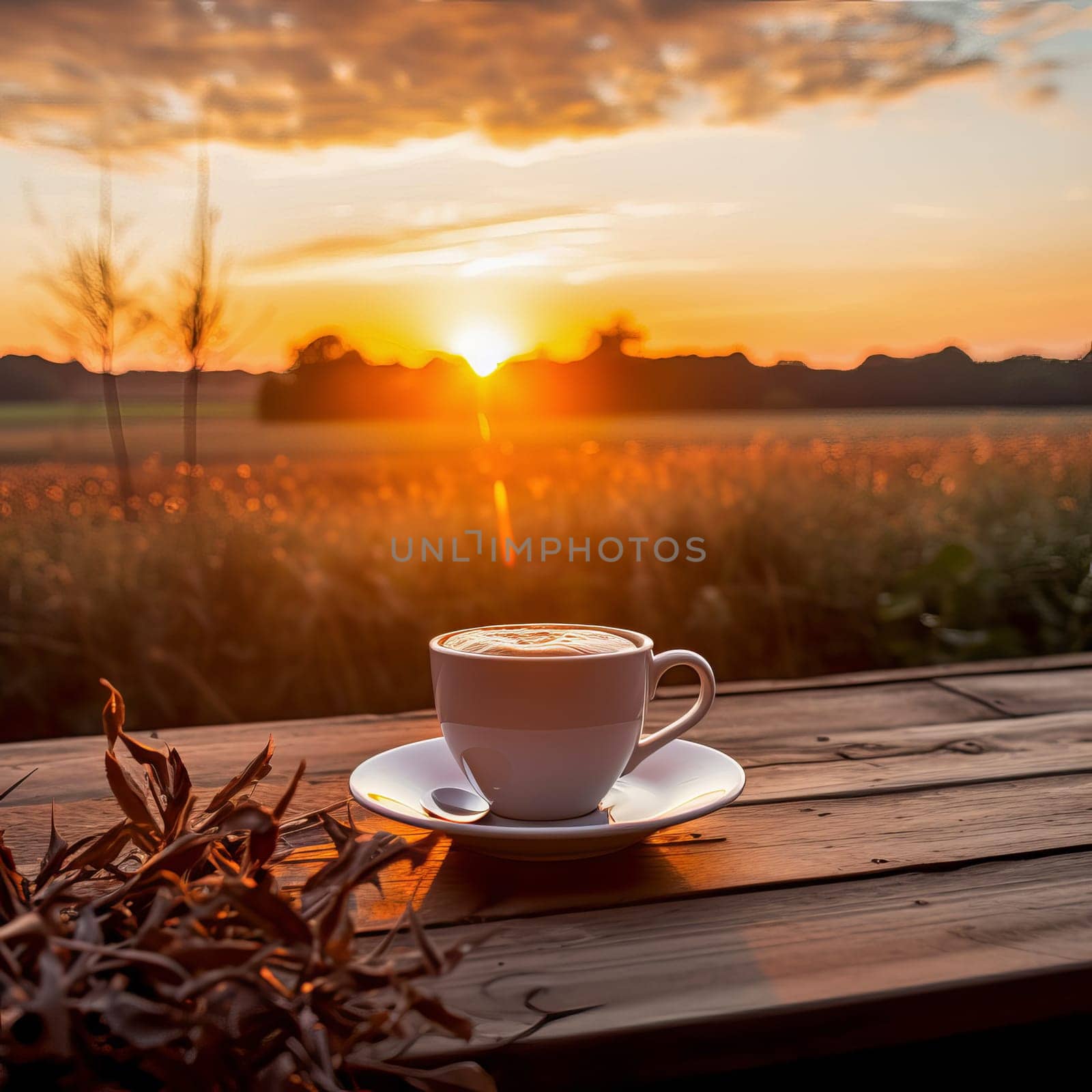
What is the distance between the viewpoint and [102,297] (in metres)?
2.46

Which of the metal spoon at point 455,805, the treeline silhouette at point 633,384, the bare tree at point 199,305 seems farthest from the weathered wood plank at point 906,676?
the bare tree at point 199,305

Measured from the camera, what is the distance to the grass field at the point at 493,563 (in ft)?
7.84

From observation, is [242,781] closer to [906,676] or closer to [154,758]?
[154,758]

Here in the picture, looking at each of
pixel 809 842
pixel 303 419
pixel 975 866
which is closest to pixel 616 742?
pixel 809 842

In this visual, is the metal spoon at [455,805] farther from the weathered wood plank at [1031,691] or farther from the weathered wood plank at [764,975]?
the weathered wood plank at [1031,691]

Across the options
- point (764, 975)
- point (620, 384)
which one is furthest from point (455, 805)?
point (620, 384)

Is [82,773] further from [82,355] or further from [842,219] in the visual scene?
[842,219]

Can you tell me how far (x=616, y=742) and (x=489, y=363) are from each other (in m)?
2.16

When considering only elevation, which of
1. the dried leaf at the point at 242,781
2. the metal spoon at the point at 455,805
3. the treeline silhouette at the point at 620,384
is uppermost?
the treeline silhouette at the point at 620,384

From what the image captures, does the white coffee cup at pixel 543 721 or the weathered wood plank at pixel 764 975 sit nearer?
the weathered wood plank at pixel 764 975

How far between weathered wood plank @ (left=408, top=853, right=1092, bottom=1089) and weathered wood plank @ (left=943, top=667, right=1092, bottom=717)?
52cm

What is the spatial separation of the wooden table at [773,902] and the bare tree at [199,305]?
1.77 metres

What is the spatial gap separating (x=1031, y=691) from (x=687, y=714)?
2.05 feet

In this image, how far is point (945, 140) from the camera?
257 cm
